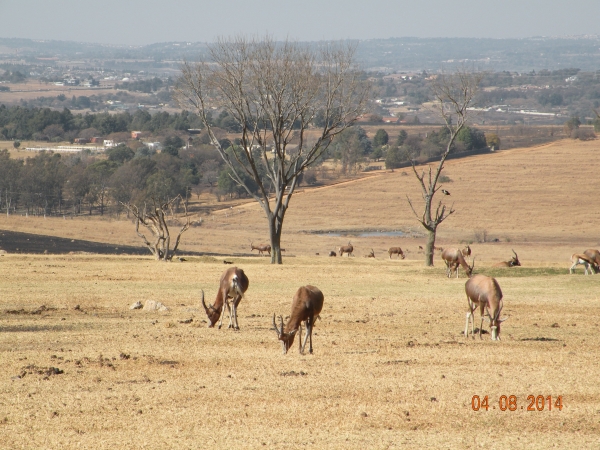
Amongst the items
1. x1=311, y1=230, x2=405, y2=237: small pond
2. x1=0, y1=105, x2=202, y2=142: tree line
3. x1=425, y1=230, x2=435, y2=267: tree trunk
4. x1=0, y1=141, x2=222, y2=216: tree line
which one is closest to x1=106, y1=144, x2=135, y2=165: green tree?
x1=0, y1=141, x2=222, y2=216: tree line

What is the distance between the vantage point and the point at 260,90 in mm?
44438

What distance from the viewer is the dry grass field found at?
1160 cm

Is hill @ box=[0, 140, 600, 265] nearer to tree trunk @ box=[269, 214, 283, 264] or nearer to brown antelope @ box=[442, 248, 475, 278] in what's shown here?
tree trunk @ box=[269, 214, 283, 264]

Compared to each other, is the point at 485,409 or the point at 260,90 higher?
the point at 260,90

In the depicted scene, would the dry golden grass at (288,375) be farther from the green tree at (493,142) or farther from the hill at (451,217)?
the green tree at (493,142)

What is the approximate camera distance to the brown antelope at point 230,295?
20.3 metres

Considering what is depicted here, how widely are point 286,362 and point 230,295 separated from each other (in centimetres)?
493

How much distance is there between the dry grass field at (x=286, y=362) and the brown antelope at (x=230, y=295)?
0.40 metres

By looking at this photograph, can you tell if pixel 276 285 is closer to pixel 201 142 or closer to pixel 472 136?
pixel 472 136

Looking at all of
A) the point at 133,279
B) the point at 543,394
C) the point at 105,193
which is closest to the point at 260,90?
the point at 133,279

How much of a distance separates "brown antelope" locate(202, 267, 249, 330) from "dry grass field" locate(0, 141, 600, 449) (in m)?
0.40

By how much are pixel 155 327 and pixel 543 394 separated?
10670 mm

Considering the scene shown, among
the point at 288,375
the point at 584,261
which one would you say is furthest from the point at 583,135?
the point at 288,375

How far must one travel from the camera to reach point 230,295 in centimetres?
2069
